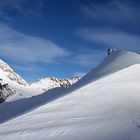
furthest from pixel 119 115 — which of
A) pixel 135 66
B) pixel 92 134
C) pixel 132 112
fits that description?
pixel 135 66

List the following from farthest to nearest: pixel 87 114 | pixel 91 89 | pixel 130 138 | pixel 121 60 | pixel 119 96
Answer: pixel 121 60 < pixel 91 89 < pixel 119 96 < pixel 87 114 < pixel 130 138

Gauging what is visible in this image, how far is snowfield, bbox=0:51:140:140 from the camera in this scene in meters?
15.7

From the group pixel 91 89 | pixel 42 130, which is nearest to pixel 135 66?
pixel 91 89

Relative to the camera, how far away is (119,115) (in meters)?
19.8

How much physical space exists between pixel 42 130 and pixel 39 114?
582cm

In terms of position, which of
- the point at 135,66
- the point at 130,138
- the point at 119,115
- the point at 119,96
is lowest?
the point at 130,138

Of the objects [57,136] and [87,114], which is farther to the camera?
[87,114]

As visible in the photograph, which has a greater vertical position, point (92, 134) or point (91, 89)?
point (91, 89)

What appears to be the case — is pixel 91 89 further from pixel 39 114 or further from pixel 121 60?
pixel 121 60

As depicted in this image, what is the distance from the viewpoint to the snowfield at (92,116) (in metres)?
15.7

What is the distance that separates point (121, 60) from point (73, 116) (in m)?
20.9

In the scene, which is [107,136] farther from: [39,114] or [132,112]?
[39,114]

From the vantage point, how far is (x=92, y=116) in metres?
20.1

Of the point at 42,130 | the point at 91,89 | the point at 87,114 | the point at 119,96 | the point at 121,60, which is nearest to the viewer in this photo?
the point at 42,130
